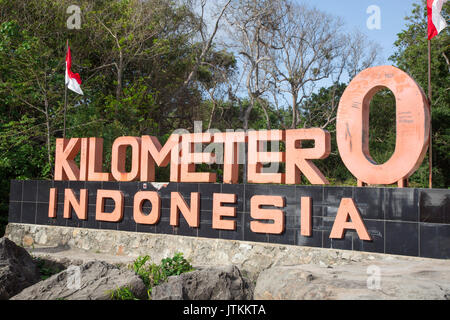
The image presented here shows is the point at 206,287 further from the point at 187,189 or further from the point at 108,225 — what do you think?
the point at 108,225

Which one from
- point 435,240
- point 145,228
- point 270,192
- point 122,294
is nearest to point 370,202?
point 435,240

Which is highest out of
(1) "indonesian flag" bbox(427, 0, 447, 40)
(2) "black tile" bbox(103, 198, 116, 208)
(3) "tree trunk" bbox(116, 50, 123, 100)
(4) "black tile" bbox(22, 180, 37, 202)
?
(3) "tree trunk" bbox(116, 50, 123, 100)

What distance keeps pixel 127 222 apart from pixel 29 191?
377cm

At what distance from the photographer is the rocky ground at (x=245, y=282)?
4.98m

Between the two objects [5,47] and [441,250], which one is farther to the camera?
[5,47]

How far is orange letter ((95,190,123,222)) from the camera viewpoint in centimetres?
1160

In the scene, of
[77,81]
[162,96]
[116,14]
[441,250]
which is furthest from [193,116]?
[441,250]

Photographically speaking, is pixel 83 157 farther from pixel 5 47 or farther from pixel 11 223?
pixel 5 47

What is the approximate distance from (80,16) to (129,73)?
408cm

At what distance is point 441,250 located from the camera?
7.87 metres

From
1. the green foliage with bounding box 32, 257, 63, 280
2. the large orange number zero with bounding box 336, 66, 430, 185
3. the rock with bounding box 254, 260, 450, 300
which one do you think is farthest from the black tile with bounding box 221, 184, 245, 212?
the green foliage with bounding box 32, 257, 63, 280

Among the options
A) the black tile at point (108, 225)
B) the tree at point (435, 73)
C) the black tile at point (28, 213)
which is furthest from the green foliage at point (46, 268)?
the tree at point (435, 73)

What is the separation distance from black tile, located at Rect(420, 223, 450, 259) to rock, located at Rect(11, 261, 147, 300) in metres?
5.03

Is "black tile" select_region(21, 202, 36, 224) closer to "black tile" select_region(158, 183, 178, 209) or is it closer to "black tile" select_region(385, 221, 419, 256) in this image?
"black tile" select_region(158, 183, 178, 209)
